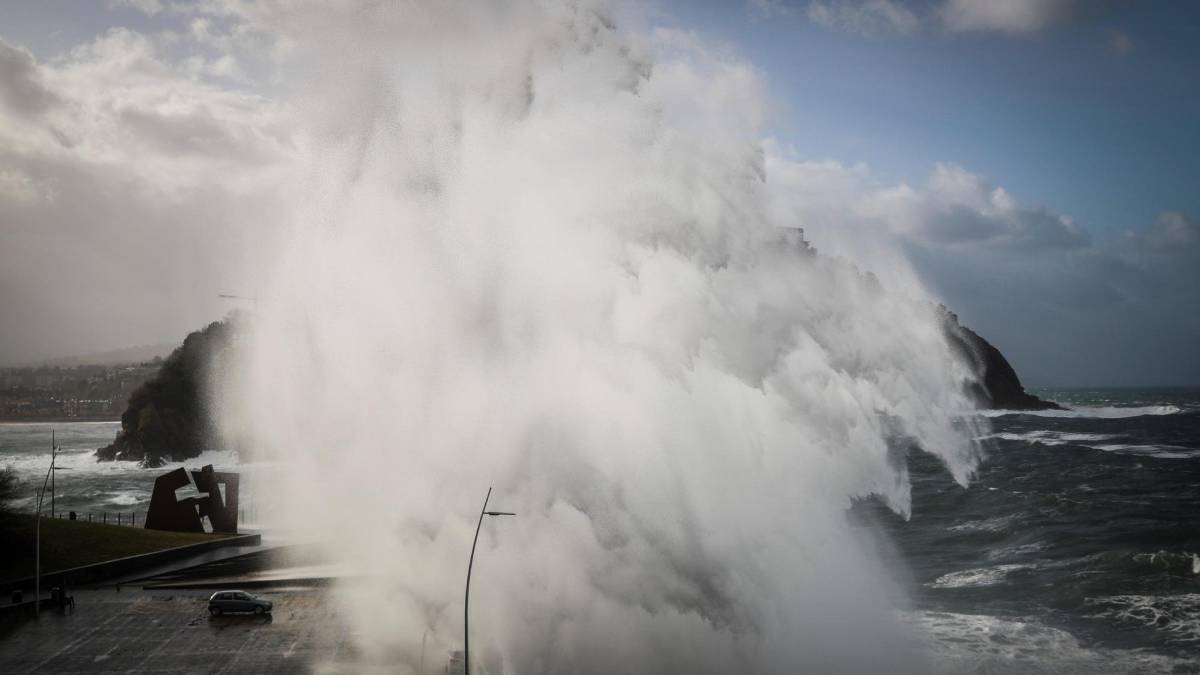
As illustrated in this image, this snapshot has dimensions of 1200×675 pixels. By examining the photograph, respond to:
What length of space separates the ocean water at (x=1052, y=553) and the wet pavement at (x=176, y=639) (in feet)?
75.0

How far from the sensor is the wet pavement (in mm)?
28969

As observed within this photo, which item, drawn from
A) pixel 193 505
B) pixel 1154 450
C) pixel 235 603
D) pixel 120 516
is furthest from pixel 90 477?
pixel 1154 450

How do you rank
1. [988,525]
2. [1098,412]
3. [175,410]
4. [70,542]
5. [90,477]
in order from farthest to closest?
1. [1098,412]
2. [175,410]
3. [90,477]
4. [988,525]
5. [70,542]

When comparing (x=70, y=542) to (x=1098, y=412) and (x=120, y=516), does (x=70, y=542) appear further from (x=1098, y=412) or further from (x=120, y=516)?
(x=1098, y=412)

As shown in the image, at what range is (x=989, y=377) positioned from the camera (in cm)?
17388

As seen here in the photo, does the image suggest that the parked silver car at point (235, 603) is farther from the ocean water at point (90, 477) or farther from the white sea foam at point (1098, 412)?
the white sea foam at point (1098, 412)

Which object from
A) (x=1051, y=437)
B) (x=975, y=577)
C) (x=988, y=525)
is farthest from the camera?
(x=1051, y=437)

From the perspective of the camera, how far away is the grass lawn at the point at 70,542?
4072cm

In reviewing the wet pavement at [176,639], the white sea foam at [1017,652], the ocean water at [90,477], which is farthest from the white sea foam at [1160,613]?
the ocean water at [90,477]

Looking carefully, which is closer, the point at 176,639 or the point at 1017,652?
the point at 1017,652

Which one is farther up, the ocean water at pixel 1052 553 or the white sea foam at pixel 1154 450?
the white sea foam at pixel 1154 450

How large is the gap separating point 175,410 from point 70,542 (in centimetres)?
10985

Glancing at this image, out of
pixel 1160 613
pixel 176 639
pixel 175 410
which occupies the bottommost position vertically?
pixel 1160 613

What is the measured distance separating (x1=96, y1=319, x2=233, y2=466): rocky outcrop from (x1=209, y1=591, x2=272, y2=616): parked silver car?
4292 inches
